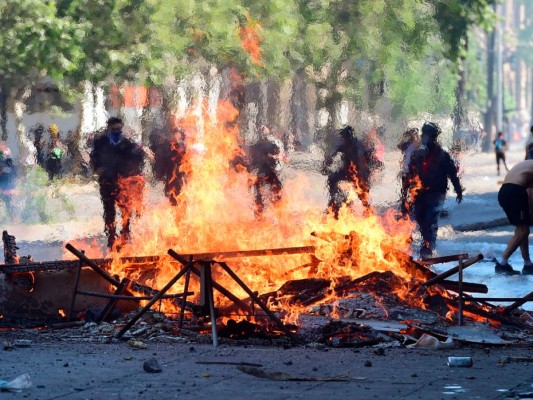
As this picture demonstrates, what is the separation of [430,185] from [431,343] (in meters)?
9.15

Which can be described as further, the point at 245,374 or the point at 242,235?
the point at 242,235

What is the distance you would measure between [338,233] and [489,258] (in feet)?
20.2

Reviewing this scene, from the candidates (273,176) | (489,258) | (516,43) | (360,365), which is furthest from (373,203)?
(516,43)

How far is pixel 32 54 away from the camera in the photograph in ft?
99.5

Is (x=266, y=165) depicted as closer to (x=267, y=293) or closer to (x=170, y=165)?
(x=170, y=165)

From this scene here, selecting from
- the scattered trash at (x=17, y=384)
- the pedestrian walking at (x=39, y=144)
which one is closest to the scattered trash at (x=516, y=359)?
the scattered trash at (x=17, y=384)

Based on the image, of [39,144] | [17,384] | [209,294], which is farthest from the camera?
[39,144]

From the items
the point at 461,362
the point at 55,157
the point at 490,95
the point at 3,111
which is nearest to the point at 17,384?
the point at 461,362

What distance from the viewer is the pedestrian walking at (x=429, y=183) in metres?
18.2

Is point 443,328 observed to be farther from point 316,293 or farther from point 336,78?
point 336,78

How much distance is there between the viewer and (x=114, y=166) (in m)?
18.5

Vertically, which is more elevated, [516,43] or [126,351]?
[516,43]

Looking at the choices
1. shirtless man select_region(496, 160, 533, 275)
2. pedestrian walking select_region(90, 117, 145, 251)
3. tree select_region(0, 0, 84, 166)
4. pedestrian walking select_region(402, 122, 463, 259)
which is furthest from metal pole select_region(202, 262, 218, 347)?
tree select_region(0, 0, 84, 166)

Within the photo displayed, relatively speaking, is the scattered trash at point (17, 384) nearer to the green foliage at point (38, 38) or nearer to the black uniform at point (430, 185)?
the black uniform at point (430, 185)
